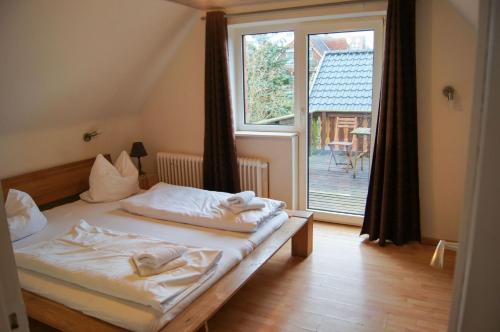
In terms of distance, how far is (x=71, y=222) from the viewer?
3139mm

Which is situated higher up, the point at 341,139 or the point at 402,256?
the point at 341,139

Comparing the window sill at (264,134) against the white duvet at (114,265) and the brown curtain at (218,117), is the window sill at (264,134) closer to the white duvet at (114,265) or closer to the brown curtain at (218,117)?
the brown curtain at (218,117)

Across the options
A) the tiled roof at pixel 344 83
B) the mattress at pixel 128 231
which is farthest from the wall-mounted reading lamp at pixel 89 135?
the tiled roof at pixel 344 83

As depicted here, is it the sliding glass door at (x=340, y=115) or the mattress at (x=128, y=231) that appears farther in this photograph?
the sliding glass door at (x=340, y=115)

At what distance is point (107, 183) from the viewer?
365 centimetres

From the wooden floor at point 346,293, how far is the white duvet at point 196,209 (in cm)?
46

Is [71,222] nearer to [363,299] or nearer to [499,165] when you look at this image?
[363,299]

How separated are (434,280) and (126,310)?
2.16 meters

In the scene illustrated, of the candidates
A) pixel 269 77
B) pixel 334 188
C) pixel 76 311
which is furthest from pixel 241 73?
pixel 76 311

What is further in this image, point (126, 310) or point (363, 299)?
point (363, 299)

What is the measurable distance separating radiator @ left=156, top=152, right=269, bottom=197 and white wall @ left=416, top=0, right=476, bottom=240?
57.6 inches

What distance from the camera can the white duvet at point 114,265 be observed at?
198 cm

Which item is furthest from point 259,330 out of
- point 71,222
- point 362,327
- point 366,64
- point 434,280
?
point 366,64

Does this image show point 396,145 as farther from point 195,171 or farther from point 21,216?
point 21,216
